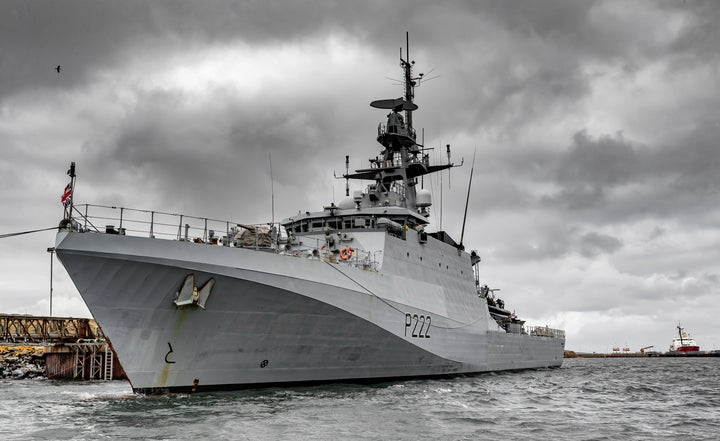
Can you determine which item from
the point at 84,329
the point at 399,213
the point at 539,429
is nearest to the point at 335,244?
the point at 399,213

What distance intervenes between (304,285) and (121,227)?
4.64m

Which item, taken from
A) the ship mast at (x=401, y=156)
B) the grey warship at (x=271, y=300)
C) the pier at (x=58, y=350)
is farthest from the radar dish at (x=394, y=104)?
the pier at (x=58, y=350)

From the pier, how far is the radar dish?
15588mm

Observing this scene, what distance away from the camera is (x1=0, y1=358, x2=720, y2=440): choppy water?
10.6m

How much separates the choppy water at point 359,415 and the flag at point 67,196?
4.75 m

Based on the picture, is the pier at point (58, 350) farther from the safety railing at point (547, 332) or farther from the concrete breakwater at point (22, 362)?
the safety railing at point (547, 332)

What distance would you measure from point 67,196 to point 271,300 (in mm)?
5379

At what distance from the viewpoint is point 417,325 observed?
19.0 m

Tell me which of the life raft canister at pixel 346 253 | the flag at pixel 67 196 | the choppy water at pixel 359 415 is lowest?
the choppy water at pixel 359 415

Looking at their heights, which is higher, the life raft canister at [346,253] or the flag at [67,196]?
the flag at [67,196]

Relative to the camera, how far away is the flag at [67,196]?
13.6 m

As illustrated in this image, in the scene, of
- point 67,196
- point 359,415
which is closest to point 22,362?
point 67,196

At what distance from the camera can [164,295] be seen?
13.7m

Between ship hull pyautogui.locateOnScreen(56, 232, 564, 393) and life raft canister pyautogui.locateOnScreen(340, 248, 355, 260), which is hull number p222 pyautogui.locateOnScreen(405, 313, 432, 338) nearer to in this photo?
ship hull pyautogui.locateOnScreen(56, 232, 564, 393)
